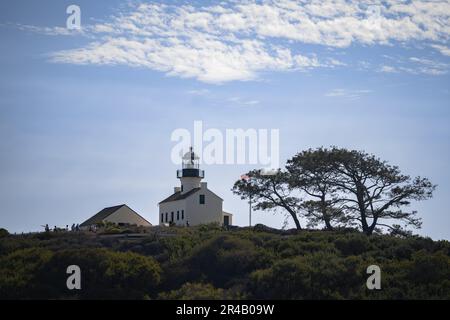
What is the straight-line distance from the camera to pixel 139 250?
38.0 metres

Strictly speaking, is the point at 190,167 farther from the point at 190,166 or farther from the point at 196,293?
the point at 196,293

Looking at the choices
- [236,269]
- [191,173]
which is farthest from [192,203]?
[236,269]

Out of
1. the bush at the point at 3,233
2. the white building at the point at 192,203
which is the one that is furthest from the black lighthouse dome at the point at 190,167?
the bush at the point at 3,233

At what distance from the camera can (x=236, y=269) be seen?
110 ft

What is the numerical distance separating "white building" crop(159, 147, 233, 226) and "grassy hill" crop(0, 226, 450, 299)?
22876 mm

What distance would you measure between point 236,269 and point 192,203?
2875 centimetres

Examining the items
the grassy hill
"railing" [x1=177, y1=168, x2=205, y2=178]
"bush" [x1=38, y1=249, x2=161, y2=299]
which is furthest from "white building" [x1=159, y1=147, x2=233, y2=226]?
"bush" [x1=38, y1=249, x2=161, y2=299]

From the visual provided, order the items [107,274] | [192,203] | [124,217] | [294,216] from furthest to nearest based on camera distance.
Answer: [124,217], [192,203], [294,216], [107,274]

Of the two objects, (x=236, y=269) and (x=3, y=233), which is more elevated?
(x=3, y=233)
